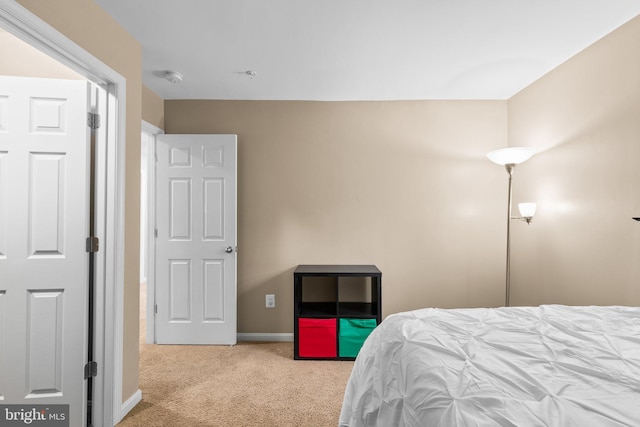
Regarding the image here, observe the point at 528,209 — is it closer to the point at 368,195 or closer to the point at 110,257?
the point at 368,195

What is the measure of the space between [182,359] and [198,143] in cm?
201

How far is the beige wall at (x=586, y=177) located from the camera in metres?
2.08

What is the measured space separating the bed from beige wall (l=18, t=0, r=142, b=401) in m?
1.53

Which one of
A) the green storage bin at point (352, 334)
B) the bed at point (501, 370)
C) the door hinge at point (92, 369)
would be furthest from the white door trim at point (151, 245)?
the bed at point (501, 370)

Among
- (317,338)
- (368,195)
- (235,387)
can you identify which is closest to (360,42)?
(368,195)

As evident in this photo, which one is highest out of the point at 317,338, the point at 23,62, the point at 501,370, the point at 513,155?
the point at 23,62

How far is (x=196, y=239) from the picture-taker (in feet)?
10.9

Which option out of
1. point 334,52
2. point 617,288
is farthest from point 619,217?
point 334,52

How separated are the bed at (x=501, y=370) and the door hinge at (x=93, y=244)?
5.35 feet

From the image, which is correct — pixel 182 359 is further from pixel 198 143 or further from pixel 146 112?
pixel 146 112

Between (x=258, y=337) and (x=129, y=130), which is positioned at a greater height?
(x=129, y=130)

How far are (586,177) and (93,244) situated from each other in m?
3.27

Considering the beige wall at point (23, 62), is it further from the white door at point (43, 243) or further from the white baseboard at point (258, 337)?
the white baseboard at point (258, 337)

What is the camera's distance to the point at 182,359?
2.98 meters
